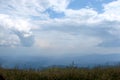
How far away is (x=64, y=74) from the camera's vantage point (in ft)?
68.1

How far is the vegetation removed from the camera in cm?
2038

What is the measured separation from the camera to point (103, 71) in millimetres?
21312

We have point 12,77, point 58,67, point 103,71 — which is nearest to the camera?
point 12,77

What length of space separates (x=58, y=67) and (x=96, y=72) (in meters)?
2.71

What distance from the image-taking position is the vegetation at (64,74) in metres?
20.4

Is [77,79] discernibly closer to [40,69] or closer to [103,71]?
[103,71]

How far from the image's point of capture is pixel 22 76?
67.1 ft

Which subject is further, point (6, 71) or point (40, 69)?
point (40, 69)

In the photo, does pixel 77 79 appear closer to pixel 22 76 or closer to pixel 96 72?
pixel 96 72

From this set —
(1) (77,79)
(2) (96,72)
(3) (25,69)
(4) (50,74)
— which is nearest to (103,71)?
(2) (96,72)

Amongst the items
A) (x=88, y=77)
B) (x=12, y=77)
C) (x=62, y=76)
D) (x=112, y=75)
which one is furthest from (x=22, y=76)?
(x=112, y=75)

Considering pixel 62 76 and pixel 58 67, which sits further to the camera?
pixel 58 67

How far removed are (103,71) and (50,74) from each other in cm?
305

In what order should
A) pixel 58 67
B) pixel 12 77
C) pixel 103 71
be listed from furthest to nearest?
pixel 58 67 < pixel 103 71 < pixel 12 77
